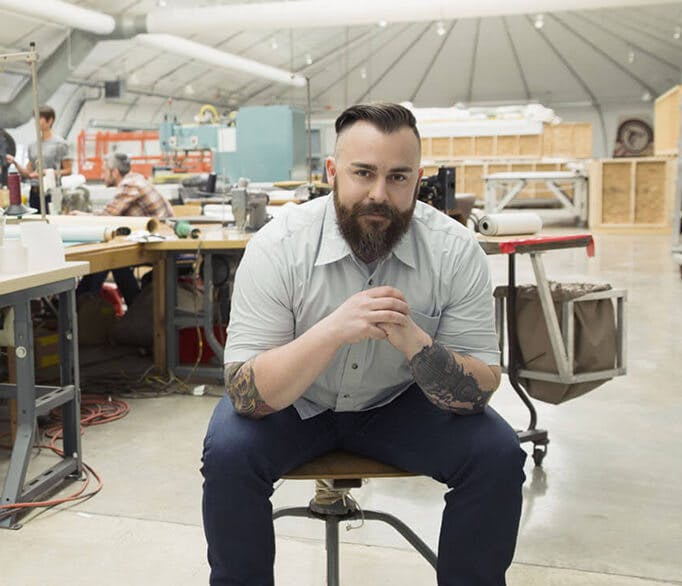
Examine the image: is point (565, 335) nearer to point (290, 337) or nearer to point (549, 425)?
point (549, 425)

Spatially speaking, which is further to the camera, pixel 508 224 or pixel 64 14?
pixel 64 14

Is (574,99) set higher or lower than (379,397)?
higher

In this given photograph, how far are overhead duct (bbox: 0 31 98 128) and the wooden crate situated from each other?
8.02 m

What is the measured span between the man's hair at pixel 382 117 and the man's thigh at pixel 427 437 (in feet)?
1.78

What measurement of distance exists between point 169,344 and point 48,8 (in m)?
7.24

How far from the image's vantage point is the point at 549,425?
329 cm

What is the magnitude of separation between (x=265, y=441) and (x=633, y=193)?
37.1ft

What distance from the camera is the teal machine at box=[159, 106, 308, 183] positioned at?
26.3ft

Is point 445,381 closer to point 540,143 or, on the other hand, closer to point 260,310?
point 260,310

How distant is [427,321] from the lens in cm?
167

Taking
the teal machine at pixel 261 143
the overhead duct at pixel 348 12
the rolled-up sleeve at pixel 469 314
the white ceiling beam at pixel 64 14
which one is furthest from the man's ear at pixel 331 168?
the overhead duct at pixel 348 12

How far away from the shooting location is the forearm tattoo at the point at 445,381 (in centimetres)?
154

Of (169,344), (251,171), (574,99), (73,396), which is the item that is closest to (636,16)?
(574,99)

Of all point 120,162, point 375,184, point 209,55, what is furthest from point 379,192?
point 209,55
